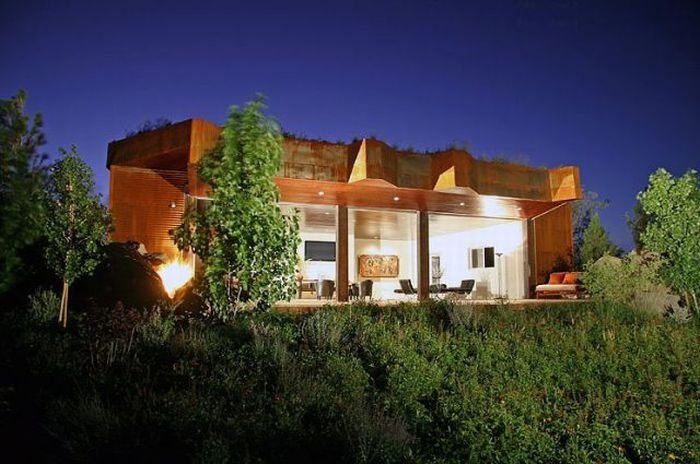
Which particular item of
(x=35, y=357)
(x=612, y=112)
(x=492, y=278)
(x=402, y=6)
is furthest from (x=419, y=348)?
(x=612, y=112)

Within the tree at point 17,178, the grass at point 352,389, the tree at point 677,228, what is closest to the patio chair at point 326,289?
the grass at point 352,389

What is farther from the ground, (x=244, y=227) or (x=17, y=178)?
(x=244, y=227)

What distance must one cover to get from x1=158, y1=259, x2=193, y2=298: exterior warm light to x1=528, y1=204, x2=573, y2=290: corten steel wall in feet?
34.9

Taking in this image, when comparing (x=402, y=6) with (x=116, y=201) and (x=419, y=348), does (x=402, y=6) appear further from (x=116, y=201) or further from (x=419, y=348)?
(x=419, y=348)

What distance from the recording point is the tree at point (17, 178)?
2.75m

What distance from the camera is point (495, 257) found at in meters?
19.2

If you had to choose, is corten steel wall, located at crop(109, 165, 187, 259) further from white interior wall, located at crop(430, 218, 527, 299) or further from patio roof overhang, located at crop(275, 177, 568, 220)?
white interior wall, located at crop(430, 218, 527, 299)

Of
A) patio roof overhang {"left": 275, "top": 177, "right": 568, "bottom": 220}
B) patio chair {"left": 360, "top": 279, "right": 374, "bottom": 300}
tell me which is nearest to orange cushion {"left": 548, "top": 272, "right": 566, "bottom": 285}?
patio roof overhang {"left": 275, "top": 177, "right": 568, "bottom": 220}

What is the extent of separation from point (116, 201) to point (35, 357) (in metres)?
6.92

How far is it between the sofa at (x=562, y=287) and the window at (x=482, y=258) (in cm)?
266

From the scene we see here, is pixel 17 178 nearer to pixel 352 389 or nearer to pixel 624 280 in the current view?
pixel 352 389

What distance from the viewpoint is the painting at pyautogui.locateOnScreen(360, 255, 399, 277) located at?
20.1 meters

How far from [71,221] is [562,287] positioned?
1295 cm

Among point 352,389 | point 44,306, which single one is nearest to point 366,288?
point 44,306
